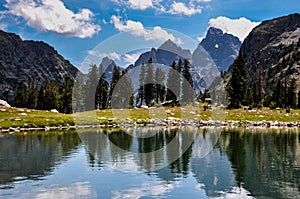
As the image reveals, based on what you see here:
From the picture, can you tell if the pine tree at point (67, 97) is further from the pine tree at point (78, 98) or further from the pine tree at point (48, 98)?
the pine tree at point (78, 98)

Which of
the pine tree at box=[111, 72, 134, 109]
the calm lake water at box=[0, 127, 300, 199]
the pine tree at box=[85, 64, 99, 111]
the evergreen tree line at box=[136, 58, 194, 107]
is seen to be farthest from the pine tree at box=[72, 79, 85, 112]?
the calm lake water at box=[0, 127, 300, 199]

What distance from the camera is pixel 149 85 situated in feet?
462

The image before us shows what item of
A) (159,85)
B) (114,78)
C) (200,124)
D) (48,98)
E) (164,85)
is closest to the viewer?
(200,124)

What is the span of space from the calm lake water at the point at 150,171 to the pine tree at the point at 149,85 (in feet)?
290

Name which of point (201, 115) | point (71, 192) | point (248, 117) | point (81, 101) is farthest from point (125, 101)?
point (71, 192)

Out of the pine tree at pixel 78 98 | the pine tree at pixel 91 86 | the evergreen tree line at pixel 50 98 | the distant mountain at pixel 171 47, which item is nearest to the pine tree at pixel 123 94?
the pine tree at pixel 91 86

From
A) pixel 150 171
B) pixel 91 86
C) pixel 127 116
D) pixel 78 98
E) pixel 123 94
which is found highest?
pixel 91 86

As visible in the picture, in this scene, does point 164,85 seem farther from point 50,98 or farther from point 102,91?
point 50,98

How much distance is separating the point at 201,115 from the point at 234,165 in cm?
7411

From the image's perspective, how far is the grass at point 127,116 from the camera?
85.8 meters

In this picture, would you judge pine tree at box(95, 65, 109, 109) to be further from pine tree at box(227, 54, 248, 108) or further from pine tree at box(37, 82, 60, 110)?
pine tree at box(227, 54, 248, 108)

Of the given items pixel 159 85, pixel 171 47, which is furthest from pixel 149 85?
pixel 171 47

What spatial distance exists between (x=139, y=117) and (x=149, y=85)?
37.0 meters

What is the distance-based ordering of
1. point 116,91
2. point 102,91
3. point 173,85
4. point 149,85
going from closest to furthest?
point 102,91 < point 173,85 < point 149,85 < point 116,91
